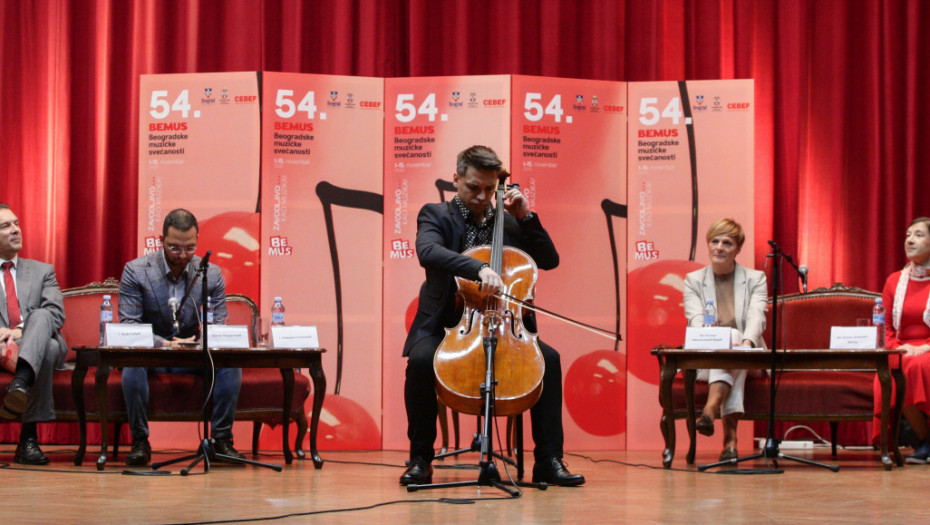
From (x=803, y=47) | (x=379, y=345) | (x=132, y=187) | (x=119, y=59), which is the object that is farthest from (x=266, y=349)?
(x=803, y=47)

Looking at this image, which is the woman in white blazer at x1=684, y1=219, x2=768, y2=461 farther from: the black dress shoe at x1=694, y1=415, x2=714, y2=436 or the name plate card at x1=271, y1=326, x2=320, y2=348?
the name plate card at x1=271, y1=326, x2=320, y2=348

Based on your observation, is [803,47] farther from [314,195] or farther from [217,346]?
[217,346]

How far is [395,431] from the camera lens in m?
5.73

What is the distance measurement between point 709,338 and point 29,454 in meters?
3.29

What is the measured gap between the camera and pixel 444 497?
3.39 metres

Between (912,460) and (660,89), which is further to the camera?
(660,89)

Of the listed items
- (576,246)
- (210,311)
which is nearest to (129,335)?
(210,311)

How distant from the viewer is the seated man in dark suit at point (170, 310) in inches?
181

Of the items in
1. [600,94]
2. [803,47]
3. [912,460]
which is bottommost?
[912,460]

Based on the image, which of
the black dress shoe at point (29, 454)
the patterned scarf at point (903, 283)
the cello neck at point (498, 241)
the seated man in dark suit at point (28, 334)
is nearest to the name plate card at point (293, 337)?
the seated man in dark suit at point (28, 334)

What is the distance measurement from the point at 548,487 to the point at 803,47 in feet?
13.8

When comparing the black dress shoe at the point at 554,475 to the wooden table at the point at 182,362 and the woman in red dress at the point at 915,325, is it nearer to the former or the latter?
the wooden table at the point at 182,362

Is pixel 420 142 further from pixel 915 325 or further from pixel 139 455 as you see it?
pixel 915 325

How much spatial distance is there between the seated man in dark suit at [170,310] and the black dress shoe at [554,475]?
1704 mm
